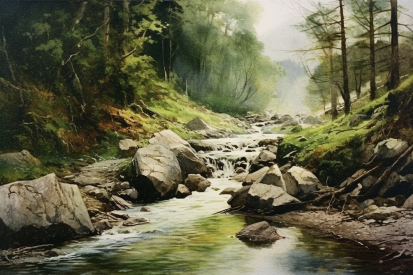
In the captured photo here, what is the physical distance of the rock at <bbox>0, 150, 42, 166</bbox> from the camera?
3892 millimetres

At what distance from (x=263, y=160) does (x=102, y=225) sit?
1768mm

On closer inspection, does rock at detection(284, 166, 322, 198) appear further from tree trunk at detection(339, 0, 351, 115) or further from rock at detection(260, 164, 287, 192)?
tree trunk at detection(339, 0, 351, 115)

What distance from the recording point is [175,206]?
4.38 m

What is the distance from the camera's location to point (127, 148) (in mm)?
4422

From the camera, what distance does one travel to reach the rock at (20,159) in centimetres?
389

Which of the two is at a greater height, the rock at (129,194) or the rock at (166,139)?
the rock at (166,139)

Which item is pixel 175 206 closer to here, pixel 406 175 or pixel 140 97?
pixel 140 97

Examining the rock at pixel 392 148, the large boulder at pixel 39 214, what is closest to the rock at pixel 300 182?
the rock at pixel 392 148

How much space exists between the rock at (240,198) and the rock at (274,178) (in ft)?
0.66

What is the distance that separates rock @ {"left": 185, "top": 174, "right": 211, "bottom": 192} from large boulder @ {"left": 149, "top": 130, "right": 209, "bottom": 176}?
8 cm

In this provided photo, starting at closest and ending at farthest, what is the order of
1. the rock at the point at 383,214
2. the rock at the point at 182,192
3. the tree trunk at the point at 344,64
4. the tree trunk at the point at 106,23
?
the rock at the point at 383,214 < the tree trunk at the point at 344,64 < the tree trunk at the point at 106,23 < the rock at the point at 182,192

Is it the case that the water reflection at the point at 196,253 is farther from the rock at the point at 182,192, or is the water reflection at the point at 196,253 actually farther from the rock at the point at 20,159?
the rock at the point at 20,159

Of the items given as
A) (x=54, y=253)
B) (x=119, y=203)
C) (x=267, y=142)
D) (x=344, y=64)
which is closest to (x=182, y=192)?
(x=119, y=203)

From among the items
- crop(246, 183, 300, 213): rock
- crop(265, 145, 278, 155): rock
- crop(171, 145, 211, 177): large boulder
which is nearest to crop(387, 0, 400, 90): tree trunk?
crop(265, 145, 278, 155): rock
